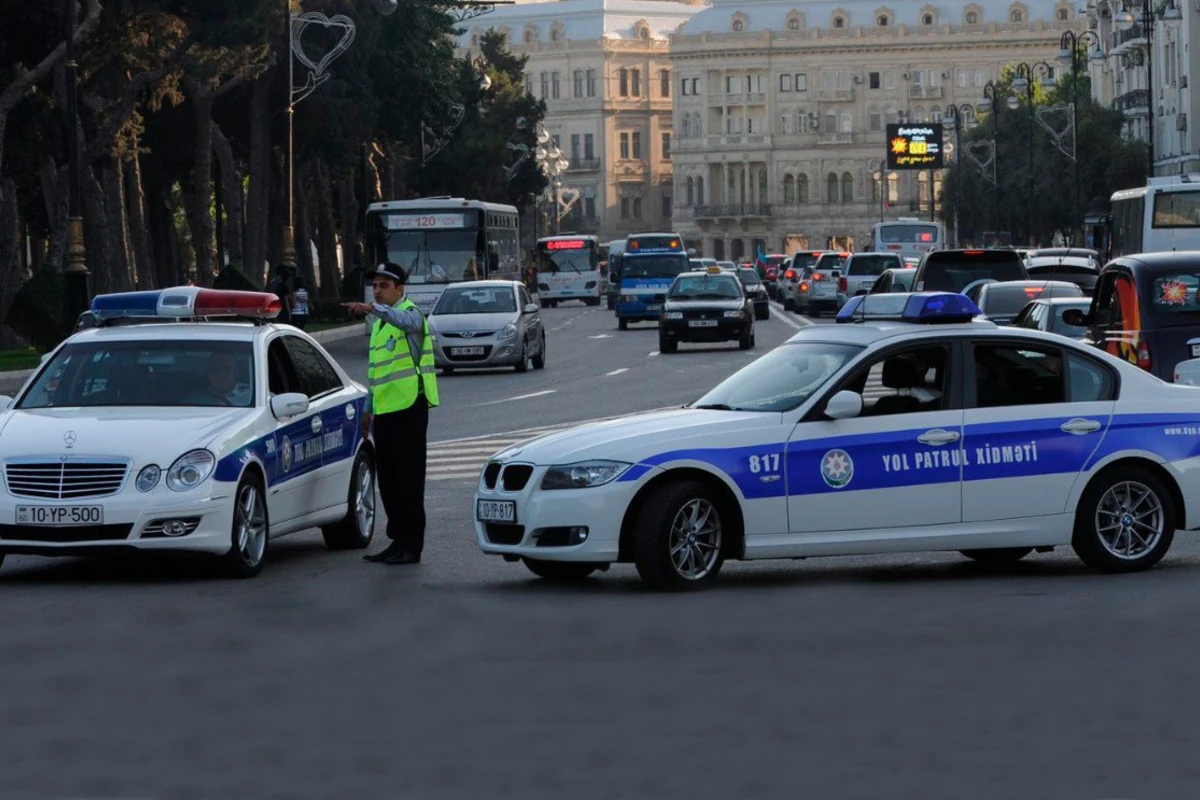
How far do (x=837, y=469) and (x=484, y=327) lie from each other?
85.0 ft

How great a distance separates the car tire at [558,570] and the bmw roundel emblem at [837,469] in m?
1.30

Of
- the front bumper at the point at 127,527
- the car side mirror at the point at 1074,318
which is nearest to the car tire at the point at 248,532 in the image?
the front bumper at the point at 127,527

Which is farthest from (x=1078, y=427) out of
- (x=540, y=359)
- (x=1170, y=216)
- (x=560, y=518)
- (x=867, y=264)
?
(x=867, y=264)

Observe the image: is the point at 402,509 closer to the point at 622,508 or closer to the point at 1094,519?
the point at 622,508

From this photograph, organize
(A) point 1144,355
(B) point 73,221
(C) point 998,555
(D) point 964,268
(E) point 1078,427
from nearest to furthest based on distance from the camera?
(E) point 1078,427 → (C) point 998,555 → (A) point 1144,355 → (D) point 964,268 → (B) point 73,221

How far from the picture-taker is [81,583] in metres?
12.9

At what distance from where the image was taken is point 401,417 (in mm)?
13680

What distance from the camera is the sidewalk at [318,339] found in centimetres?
3505

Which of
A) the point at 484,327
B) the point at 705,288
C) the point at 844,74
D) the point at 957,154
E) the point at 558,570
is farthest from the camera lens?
the point at 844,74

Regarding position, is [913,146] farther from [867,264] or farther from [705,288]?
[705,288]

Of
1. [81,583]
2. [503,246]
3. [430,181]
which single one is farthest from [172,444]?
[430,181]

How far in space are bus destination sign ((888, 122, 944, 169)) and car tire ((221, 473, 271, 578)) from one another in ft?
319

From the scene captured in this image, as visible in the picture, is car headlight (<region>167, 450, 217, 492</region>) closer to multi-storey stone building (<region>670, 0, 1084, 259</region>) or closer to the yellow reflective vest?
the yellow reflective vest

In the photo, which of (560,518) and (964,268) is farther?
(964,268)
